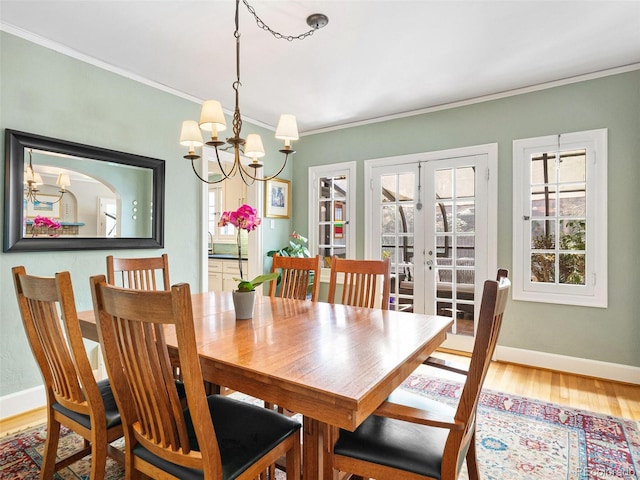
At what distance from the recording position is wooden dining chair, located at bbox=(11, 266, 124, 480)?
4.24 feet

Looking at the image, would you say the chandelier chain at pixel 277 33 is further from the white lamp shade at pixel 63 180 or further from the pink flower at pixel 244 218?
the white lamp shade at pixel 63 180

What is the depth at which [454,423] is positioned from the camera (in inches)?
42.0

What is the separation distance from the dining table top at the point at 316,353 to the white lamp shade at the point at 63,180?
1.35 m

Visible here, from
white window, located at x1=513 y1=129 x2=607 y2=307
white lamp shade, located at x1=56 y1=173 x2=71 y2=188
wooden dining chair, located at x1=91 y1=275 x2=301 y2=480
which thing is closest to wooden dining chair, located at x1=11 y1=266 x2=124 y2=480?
wooden dining chair, located at x1=91 y1=275 x2=301 y2=480

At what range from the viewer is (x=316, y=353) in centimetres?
129

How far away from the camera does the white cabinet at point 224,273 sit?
491 cm

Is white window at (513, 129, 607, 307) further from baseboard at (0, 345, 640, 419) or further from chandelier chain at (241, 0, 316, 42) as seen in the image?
chandelier chain at (241, 0, 316, 42)

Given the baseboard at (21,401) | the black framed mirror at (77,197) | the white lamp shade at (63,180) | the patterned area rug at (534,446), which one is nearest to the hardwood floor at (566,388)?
the patterned area rug at (534,446)

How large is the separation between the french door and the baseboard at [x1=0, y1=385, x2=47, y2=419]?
3.22 metres

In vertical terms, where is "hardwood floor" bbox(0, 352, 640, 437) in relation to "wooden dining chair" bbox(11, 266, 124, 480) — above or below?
below

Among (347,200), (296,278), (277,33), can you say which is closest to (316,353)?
(296,278)

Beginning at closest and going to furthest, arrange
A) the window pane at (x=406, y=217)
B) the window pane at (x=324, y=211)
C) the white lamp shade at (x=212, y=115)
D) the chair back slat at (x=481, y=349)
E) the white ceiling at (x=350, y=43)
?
the chair back slat at (x=481, y=349), the white lamp shade at (x=212, y=115), the white ceiling at (x=350, y=43), the window pane at (x=406, y=217), the window pane at (x=324, y=211)

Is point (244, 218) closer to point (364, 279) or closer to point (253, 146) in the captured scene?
point (253, 146)

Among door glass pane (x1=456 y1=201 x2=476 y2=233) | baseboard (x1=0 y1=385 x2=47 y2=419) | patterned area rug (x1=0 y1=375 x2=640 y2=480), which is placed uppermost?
door glass pane (x1=456 y1=201 x2=476 y2=233)
